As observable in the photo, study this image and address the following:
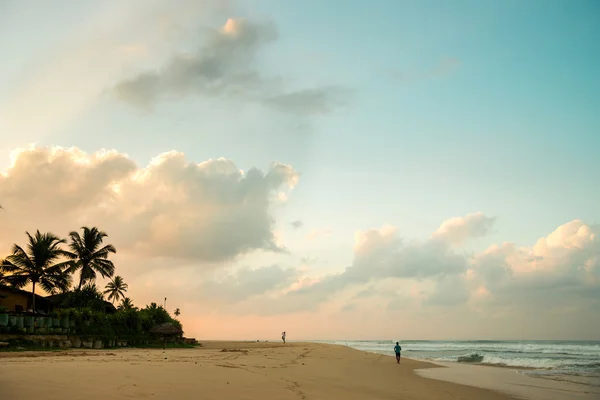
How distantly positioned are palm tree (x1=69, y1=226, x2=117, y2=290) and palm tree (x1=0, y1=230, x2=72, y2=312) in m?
2.93

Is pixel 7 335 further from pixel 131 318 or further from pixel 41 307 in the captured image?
pixel 41 307

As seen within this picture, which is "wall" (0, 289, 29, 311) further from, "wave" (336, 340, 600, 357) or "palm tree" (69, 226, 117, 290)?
"wave" (336, 340, 600, 357)

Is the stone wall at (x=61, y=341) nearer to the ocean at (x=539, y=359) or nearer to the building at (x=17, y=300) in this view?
the building at (x=17, y=300)

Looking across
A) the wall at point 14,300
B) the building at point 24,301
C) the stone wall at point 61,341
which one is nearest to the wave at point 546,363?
the stone wall at point 61,341

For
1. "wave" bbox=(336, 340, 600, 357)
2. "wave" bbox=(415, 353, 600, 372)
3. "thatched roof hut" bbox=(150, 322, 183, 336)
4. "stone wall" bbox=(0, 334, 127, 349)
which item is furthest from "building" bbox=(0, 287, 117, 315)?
"wave" bbox=(336, 340, 600, 357)

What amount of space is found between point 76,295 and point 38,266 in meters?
5.75

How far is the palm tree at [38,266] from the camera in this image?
4150 centimetres

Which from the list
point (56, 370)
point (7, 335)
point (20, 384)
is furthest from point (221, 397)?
point (7, 335)

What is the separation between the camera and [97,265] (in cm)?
4872

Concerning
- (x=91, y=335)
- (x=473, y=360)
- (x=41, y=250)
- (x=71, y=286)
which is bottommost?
(x=473, y=360)

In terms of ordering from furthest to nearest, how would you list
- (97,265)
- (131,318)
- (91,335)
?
1. (97,265)
2. (131,318)
3. (91,335)

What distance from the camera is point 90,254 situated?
48.5 meters

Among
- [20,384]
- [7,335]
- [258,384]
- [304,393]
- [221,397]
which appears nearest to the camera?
[20,384]

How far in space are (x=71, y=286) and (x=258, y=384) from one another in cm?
3996
